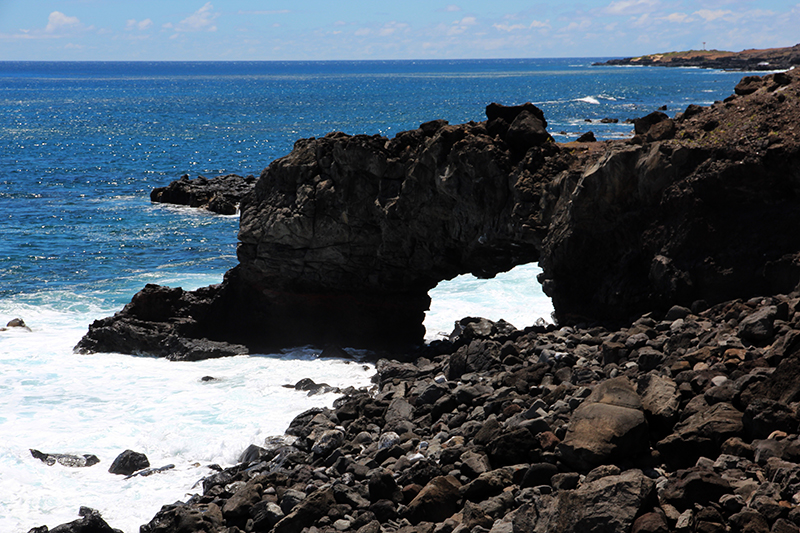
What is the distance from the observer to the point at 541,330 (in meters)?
19.0

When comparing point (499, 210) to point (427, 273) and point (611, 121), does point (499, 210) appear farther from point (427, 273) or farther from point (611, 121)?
point (611, 121)

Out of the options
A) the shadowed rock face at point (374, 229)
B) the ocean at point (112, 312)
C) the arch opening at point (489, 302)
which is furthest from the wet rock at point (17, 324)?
the arch opening at point (489, 302)

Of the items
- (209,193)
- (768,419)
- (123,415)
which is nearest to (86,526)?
(123,415)

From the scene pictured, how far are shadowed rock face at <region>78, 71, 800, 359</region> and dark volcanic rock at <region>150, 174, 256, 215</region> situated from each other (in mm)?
26280

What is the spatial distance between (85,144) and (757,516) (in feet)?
296

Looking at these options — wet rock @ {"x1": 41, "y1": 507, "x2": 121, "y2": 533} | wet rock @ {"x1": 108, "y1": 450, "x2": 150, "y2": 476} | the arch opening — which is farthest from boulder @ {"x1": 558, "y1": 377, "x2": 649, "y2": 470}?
the arch opening

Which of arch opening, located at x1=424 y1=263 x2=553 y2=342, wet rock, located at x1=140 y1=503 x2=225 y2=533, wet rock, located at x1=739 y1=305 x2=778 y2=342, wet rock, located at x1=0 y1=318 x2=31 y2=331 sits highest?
wet rock, located at x1=739 y1=305 x2=778 y2=342

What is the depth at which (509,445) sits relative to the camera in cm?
1115

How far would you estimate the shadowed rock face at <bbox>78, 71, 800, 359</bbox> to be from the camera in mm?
15734

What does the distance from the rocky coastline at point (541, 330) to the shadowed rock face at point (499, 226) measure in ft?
0.19

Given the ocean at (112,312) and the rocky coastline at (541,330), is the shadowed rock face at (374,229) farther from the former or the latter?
the ocean at (112,312)

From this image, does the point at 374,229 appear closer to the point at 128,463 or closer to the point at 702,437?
the point at 128,463

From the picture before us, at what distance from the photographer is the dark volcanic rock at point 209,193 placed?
50.9 meters

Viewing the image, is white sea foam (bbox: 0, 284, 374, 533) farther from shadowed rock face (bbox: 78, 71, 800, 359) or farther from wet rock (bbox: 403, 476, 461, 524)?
wet rock (bbox: 403, 476, 461, 524)
